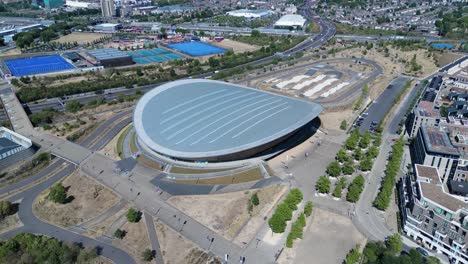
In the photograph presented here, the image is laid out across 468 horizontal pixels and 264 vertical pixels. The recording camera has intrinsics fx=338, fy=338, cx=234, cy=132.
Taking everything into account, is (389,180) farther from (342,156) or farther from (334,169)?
(342,156)

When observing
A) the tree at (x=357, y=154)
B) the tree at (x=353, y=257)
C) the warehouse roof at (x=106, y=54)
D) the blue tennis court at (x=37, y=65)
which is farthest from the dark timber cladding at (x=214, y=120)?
the blue tennis court at (x=37, y=65)

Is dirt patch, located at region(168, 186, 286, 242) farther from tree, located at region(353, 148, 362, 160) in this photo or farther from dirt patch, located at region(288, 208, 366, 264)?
tree, located at region(353, 148, 362, 160)

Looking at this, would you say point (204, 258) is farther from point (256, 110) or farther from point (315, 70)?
point (315, 70)

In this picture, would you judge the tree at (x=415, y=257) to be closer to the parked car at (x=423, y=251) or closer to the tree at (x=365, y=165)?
the parked car at (x=423, y=251)

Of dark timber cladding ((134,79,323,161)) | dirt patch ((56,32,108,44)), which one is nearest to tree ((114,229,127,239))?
dark timber cladding ((134,79,323,161))

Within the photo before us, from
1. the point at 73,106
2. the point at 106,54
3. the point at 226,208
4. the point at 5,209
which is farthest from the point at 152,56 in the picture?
the point at 226,208

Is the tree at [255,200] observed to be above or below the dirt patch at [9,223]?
above

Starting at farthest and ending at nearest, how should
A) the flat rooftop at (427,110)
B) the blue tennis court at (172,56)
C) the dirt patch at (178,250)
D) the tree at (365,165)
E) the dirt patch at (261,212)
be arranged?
the blue tennis court at (172,56) → the flat rooftop at (427,110) → the tree at (365,165) → the dirt patch at (261,212) → the dirt patch at (178,250)
